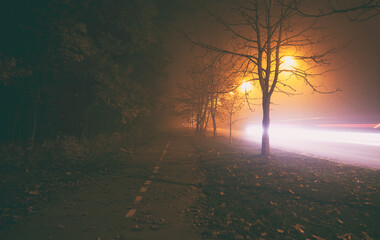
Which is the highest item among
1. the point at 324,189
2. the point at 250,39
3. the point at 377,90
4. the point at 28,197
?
the point at 377,90

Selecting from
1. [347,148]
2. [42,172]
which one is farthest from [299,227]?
[347,148]

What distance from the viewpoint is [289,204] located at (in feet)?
17.8

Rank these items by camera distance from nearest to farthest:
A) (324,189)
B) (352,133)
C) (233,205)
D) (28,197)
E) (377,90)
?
(233,205) < (28,197) < (324,189) < (352,133) < (377,90)

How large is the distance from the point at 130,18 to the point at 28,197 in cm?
1398

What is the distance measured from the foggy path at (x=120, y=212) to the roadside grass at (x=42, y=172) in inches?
20.1

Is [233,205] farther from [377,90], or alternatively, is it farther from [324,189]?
[377,90]

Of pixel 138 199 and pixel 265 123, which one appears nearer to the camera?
pixel 138 199

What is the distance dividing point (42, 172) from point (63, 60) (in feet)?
21.8

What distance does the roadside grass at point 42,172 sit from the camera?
17.9ft

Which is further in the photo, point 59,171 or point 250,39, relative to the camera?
point 250,39

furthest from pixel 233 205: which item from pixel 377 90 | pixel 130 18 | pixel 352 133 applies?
pixel 377 90

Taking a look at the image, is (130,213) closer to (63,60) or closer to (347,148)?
(63,60)

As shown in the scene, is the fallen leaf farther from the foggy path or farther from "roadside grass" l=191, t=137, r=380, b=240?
the foggy path

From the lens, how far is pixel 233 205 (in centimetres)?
552
